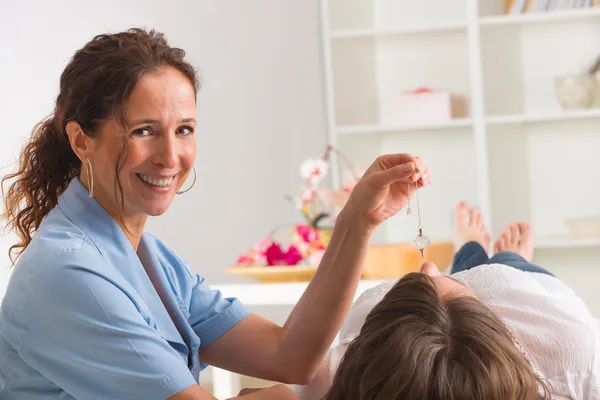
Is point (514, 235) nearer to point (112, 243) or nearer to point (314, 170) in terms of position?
point (314, 170)

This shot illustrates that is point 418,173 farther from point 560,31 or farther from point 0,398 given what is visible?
point 560,31

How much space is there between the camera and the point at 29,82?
13.0ft

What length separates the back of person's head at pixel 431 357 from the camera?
3.57ft

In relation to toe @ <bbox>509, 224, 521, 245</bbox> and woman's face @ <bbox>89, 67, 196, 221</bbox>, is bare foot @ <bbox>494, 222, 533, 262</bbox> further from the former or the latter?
woman's face @ <bbox>89, 67, 196, 221</bbox>

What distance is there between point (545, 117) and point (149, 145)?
2712mm

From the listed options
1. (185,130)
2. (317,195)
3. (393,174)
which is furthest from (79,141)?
(317,195)

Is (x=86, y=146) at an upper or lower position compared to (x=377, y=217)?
upper

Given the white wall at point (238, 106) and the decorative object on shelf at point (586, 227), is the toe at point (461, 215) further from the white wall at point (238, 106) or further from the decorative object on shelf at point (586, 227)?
the white wall at point (238, 106)

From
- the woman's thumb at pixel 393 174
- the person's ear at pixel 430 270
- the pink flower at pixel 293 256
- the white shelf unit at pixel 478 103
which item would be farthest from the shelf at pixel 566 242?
the woman's thumb at pixel 393 174

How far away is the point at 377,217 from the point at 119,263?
432mm

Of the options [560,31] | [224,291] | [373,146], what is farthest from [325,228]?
[560,31]

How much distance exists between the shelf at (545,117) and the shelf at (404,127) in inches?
4.8

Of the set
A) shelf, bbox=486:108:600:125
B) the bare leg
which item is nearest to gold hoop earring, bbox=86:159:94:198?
the bare leg

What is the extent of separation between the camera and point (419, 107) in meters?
3.92
